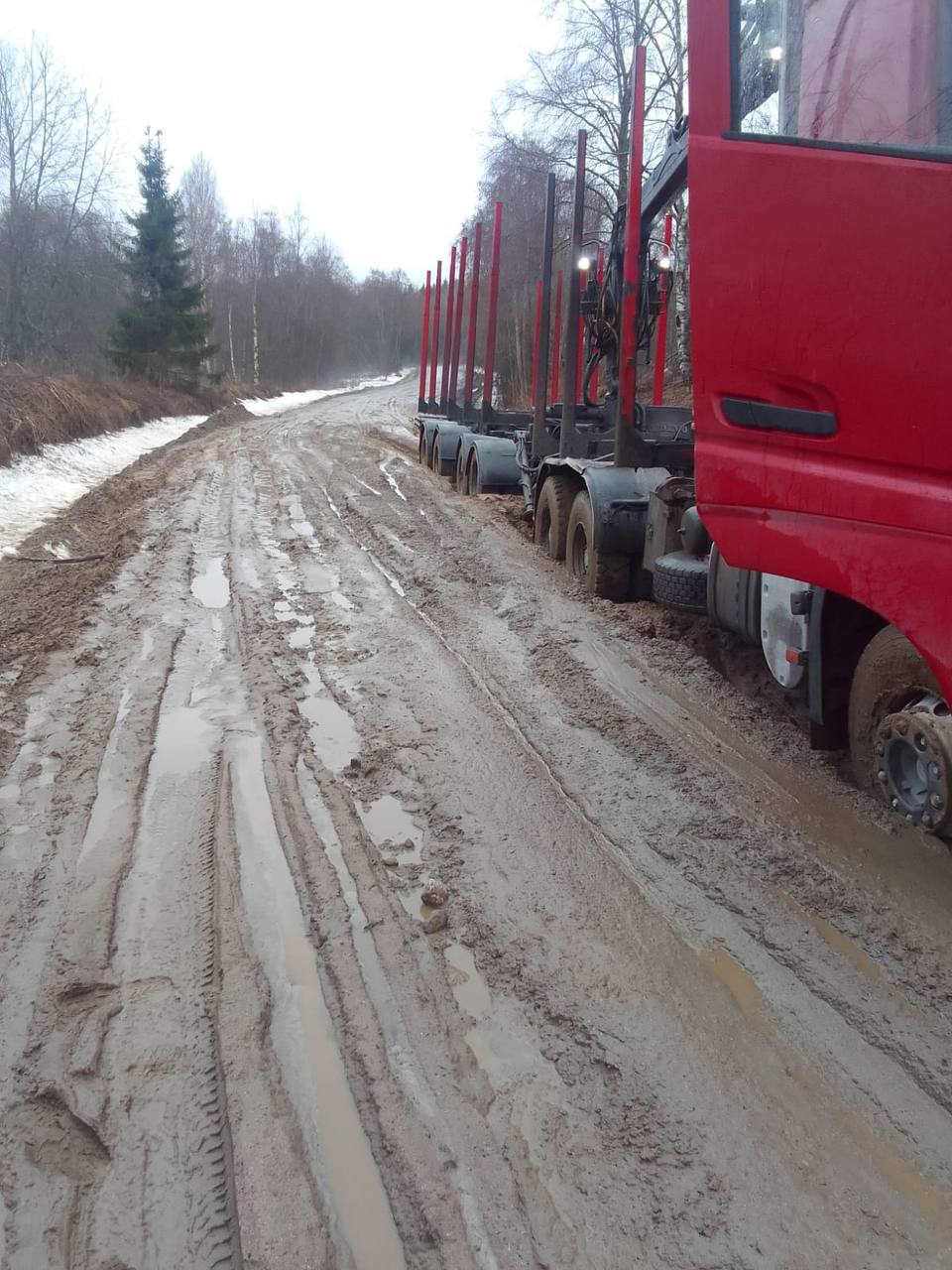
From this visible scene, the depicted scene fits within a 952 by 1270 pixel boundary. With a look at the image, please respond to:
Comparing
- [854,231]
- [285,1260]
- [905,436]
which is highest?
[854,231]

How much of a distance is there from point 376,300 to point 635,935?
96.8m

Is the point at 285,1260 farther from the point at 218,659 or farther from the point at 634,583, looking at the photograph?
the point at 634,583

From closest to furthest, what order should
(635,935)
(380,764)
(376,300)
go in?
(635,935) → (380,764) → (376,300)

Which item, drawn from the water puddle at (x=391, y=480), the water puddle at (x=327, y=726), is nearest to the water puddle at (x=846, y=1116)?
the water puddle at (x=327, y=726)

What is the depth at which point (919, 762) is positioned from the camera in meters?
2.99

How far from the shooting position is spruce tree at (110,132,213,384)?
31.5 m

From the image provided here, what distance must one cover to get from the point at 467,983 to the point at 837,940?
1196 mm

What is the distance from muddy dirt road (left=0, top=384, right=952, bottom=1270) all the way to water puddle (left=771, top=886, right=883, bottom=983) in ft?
0.04

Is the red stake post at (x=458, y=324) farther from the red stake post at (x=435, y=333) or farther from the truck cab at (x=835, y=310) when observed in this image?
the truck cab at (x=835, y=310)

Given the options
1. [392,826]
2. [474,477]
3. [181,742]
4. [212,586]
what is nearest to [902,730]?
[392,826]

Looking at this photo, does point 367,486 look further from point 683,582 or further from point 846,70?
point 846,70

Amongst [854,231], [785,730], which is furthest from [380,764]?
[854,231]

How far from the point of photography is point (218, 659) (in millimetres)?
5434

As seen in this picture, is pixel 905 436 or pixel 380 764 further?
pixel 380 764
